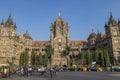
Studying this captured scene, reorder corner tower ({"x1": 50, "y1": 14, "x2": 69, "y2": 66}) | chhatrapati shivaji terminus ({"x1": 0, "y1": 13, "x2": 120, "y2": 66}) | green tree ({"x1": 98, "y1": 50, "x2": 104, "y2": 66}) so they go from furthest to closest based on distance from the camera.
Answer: corner tower ({"x1": 50, "y1": 14, "x2": 69, "y2": 66}) → chhatrapati shivaji terminus ({"x1": 0, "y1": 13, "x2": 120, "y2": 66}) → green tree ({"x1": 98, "y1": 50, "x2": 104, "y2": 66})

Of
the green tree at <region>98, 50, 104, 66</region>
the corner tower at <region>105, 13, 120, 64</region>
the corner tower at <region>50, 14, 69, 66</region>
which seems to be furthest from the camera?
the corner tower at <region>50, 14, 69, 66</region>

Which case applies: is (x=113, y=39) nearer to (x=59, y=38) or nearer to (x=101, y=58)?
(x=101, y=58)

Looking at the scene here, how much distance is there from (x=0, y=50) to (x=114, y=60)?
2187 inches

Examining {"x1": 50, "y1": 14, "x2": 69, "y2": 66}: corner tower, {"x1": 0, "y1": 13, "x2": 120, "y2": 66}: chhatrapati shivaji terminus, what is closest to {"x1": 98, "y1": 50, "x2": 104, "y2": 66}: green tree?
{"x1": 0, "y1": 13, "x2": 120, "y2": 66}: chhatrapati shivaji terminus

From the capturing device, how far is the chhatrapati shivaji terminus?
86.1 metres

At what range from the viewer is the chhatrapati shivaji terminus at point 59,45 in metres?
86.1

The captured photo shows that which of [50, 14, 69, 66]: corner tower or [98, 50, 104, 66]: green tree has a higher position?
[50, 14, 69, 66]: corner tower

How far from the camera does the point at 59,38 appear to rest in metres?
106

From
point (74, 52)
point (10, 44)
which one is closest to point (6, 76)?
point (10, 44)

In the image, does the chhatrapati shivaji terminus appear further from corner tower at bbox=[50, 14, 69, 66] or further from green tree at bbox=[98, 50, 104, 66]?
green tree at bbox=[98, 50, 104, 66]

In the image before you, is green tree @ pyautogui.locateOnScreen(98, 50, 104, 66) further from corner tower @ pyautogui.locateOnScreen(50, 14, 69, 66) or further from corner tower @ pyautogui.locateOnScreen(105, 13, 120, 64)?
corner tower @ pyautogui.locateOnScreen(50, 14, 69, 66)

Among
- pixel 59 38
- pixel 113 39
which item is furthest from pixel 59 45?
pixel 113 39

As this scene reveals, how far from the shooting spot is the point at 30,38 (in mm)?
119062

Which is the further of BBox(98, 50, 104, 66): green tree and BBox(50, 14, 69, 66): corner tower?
BBox(50, 14, 69, 66): corner tower
